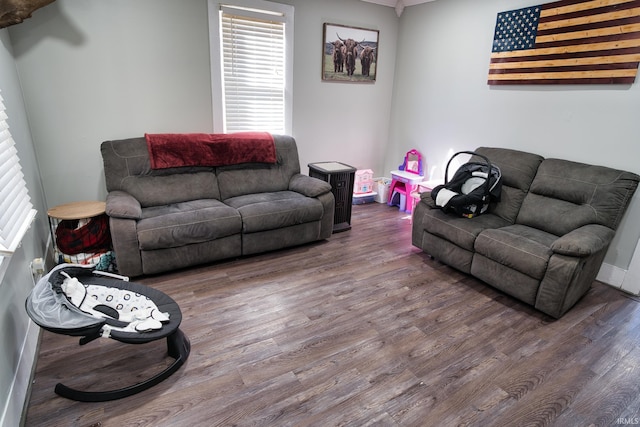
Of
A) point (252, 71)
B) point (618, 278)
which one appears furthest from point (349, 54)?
point (618, 278)

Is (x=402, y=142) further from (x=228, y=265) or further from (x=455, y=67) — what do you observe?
(x=228, y=265)

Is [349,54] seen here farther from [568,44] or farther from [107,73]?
[107,73]

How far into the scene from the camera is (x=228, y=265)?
314 centimetres

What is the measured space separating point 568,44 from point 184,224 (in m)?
3.61

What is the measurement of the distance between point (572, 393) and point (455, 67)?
343 centimetres

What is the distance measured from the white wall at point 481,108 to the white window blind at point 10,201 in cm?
404

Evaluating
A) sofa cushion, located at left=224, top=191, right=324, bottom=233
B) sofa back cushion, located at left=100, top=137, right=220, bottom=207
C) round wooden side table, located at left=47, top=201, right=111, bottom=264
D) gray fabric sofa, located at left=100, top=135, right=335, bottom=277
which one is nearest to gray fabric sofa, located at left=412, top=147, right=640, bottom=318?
sofa cushion, located at left=224, top=191, right=324, bottom=233

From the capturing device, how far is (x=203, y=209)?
3.04m

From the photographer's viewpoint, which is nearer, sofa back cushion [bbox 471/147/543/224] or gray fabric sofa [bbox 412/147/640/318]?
gray fabric sofa [bbox 412/147/640/318]

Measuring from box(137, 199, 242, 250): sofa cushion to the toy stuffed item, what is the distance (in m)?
0.68

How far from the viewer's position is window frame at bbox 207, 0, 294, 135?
3.48 meters

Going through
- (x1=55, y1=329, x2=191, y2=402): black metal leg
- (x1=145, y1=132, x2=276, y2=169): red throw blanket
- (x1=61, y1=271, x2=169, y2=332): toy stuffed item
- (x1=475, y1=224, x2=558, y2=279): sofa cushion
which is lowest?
(x1=55, y1=329, x2=191, y2=402): black metal leg

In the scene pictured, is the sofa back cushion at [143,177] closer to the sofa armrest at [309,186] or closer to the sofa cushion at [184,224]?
the sofa cushion at [184,224]

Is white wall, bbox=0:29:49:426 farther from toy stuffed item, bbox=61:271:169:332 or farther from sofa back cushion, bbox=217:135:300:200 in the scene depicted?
sofa back cushion, bbox=217:135:300:200
